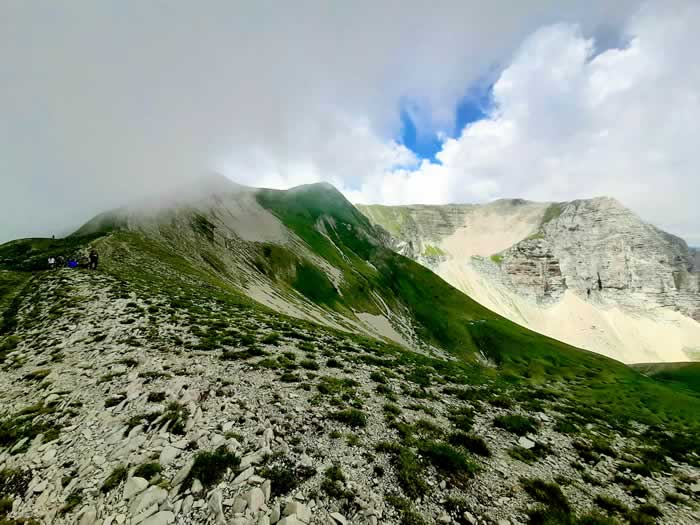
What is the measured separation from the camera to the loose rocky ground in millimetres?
8672

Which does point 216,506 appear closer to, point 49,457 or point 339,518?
point 339,518

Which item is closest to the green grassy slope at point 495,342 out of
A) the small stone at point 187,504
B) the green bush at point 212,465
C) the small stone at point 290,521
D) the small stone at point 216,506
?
the small stone at point 290,521

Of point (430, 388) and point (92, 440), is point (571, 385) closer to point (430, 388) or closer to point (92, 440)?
point (430, 388)

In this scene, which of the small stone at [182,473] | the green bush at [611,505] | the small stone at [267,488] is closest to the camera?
the small stone at [267,488]

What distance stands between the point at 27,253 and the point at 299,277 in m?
71.7

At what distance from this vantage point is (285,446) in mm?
10617

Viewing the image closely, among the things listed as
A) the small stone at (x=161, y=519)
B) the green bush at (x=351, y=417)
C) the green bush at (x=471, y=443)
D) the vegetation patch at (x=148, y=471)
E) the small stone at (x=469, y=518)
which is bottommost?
the small stone at (x=161, y=519)

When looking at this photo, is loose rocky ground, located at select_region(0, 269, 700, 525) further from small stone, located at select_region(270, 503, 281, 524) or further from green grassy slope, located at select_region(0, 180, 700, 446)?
green grassy slope, located at select_region(0, 180, 700, 446)

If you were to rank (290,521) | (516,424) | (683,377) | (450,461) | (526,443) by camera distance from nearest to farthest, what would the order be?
(290,521) < (450,461) < (526,443) < (516,424) < (683,377)

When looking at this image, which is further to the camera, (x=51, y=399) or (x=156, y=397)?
(x=51, y=399)

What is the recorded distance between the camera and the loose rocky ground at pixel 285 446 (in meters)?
8.67

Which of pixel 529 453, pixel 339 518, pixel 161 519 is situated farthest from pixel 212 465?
pixel 529 453

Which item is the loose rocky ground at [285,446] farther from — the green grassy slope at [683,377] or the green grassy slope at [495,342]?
the green grassy slope at [683,377]

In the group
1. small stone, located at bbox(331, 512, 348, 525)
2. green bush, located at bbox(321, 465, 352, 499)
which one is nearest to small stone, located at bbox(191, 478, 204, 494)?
green bush, located at bbox(321, 465, 352, 499)
